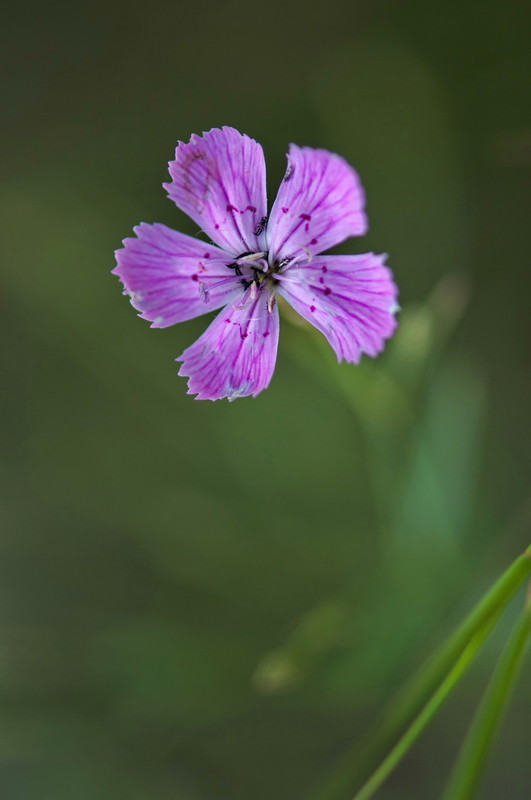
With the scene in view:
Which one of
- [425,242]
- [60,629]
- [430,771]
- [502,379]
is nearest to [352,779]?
[430,771]

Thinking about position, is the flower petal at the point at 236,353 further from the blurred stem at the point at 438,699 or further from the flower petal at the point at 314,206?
the blurred stem at the point at 438,699

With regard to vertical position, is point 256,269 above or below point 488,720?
above

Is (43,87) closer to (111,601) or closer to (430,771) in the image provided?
(111,601)

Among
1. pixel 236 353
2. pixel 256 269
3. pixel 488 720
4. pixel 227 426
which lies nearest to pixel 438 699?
pixel 488 720

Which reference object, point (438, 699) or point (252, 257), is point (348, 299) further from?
point (438, 699)

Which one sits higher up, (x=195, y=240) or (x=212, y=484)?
(x=195, y=240)

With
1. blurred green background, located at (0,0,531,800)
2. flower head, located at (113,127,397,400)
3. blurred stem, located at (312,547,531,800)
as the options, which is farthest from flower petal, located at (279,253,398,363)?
blurred green background, located at (0,0,531,800)
